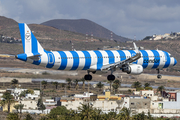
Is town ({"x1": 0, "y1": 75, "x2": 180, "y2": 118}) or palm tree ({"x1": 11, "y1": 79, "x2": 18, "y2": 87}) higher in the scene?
palm tree ({"x1": 11, "y1": 79, "x2": 18, "y2": 87})

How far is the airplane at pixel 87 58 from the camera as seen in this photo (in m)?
62.8

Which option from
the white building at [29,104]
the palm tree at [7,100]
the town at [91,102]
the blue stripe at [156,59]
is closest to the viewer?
the blue stripe at [156,59]

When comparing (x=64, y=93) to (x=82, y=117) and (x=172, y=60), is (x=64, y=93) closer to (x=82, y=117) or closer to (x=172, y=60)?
(x=82, y=117)

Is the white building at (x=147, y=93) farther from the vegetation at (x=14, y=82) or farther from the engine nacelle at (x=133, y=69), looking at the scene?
the engine nacelle at (x=133, y=69)

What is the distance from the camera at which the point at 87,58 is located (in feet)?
216

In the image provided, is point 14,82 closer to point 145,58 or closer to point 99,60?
point 145,58

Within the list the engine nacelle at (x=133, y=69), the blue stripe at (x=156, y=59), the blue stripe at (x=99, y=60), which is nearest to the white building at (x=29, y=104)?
the blue stripe at (x=156, y=59)

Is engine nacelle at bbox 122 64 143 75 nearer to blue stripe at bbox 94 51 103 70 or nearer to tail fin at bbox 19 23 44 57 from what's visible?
blue stripe at bbox 94 51 103 70

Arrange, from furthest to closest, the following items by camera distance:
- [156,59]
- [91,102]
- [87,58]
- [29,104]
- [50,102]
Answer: [50,102] < [29,104] < [91,102] < [156,59] < [87,58]

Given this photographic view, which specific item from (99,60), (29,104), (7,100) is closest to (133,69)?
(99,60)

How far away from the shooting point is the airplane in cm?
6281

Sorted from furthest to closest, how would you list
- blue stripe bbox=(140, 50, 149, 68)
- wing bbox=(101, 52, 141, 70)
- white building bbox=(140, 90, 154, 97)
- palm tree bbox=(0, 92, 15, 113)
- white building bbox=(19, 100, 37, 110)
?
white building bbox=(140, 90, 154, 97), white building bbox=(19, 100, 37, 110), palm tree bbox=(0, 92, 15, 113), blue stripe bbox=(140, 50, 149, 68), wing bbox=(101, 52, 141, 70)

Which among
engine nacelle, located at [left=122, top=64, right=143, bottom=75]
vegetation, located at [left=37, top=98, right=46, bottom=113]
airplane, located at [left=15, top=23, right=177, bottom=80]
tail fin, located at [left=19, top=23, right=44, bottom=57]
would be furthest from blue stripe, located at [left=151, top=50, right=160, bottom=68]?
vegetation, located at [left=37, top=98, right=46, bottom=113]

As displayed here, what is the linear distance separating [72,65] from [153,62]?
53.2ft
